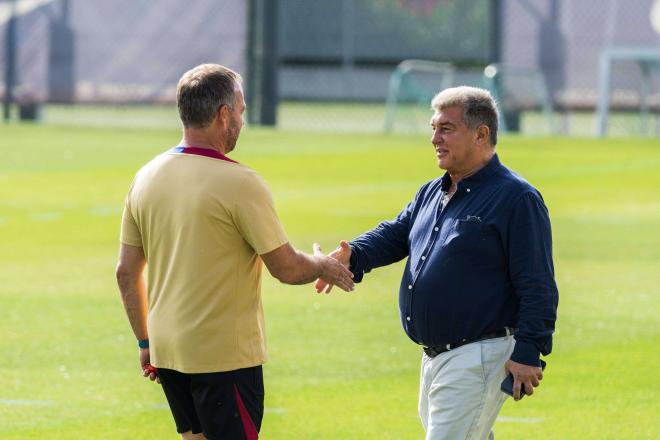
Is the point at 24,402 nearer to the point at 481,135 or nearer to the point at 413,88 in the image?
the point at 481,135

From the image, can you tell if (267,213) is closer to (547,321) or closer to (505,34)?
(547,321)

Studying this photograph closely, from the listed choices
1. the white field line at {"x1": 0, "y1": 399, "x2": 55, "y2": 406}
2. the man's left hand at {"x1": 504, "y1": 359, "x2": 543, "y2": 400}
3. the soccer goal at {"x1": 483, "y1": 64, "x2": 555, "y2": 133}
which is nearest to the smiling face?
the man's left hand at {"x1": 504, "y1": 359, "x2": 543, "y2": 400}

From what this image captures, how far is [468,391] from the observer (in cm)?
580

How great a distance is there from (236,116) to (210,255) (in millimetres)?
491

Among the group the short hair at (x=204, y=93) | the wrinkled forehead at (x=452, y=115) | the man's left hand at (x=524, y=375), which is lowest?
the man's left hand at (x=524, y=375)

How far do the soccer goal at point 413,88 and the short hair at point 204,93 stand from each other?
91.8 ft

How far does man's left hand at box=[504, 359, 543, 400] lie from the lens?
5.67 metres

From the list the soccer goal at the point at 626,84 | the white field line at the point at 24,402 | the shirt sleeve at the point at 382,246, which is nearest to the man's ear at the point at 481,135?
the shirt sleeve at the point at 382,246

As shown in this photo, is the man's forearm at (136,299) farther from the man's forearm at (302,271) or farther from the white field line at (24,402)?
the white field line at (24,402)

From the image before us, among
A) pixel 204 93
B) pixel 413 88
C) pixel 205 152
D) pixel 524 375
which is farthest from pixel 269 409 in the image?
pixel 413 88

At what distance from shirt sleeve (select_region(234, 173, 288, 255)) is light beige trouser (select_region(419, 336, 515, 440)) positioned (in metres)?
0.92

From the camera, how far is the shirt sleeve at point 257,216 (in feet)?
17.4

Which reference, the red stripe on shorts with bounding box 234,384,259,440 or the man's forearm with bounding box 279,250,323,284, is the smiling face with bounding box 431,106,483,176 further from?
the red stripe on shorts with bounding box 234,384,259,440

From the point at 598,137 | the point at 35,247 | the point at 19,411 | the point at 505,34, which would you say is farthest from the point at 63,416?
the point at 505,34
